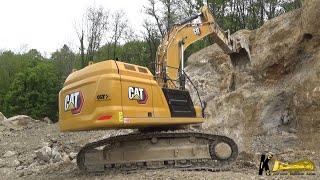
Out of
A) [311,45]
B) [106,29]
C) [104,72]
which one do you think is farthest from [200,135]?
[106,29]

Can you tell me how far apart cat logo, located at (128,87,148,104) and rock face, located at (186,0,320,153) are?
4347 millimetres

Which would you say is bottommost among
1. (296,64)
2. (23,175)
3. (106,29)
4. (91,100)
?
(23,175)

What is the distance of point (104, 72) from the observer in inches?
365

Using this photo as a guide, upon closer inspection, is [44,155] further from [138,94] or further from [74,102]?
[138,94]

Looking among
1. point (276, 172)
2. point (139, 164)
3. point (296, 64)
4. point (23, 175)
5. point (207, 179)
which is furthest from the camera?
point (296, 64)

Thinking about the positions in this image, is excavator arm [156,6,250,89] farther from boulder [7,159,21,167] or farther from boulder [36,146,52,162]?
boulder [7,159,21,167]

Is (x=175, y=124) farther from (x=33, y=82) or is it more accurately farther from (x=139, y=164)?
(x=33, y=82)

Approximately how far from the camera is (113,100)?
9.05m

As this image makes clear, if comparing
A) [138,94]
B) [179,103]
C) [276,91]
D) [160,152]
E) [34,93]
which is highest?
[34,93]

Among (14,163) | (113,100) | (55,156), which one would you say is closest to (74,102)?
(113,100)

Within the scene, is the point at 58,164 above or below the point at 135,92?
below

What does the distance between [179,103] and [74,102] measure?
2.09m

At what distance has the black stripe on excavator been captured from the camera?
9.95 meters

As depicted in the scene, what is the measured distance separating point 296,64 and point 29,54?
151 ft
